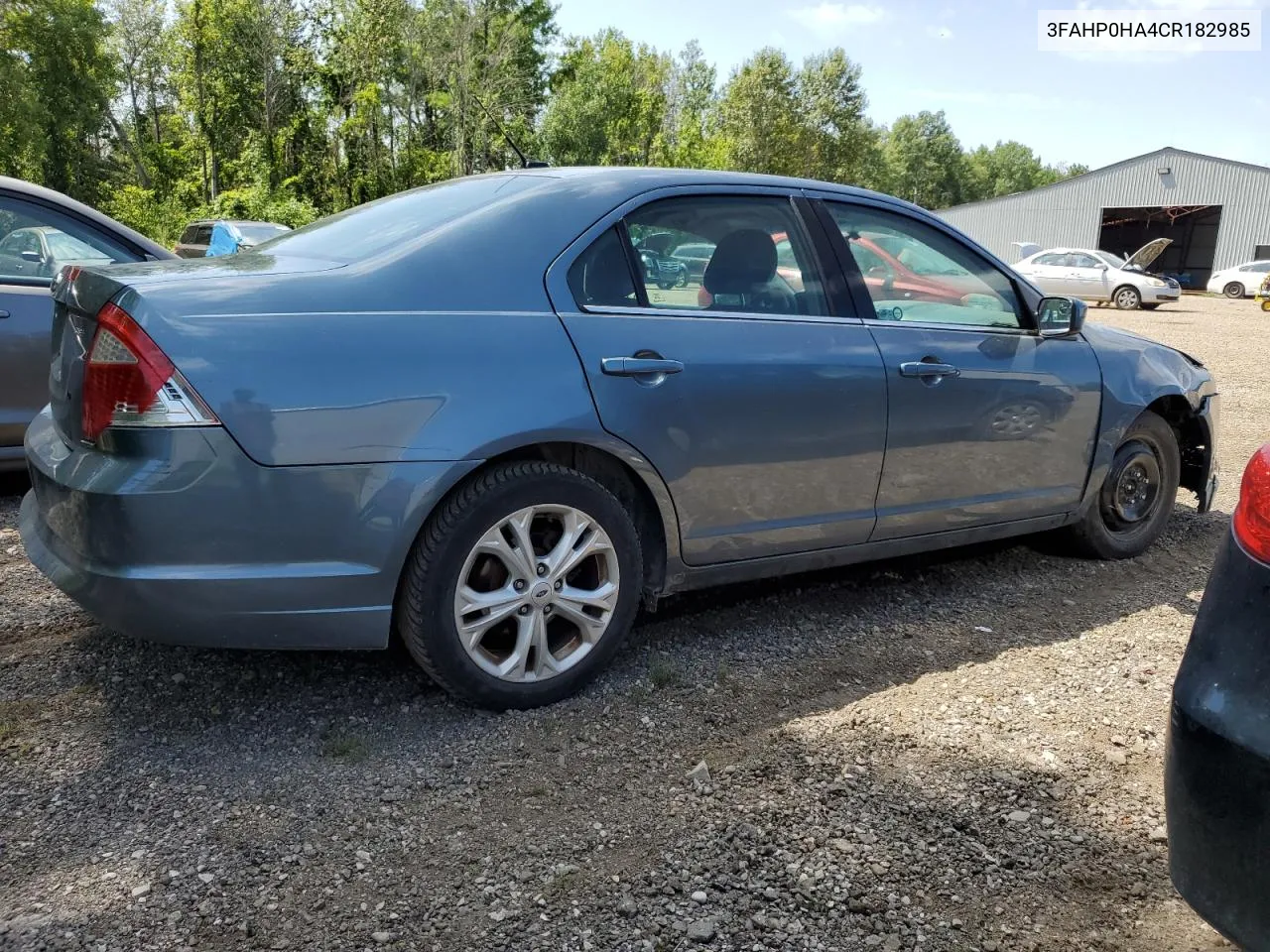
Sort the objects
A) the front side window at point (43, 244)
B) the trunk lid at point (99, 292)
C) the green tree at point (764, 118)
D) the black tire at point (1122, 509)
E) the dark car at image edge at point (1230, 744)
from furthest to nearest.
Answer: the green tree at point (764, 118)
the front side window at point (43, 244)
the black tire at point (1122, 509)
the trunk lid at point (99, 292)
the dark car at image edge at point (1230, 744)

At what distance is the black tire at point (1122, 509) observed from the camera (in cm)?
458

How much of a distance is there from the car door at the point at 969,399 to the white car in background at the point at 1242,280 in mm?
34403

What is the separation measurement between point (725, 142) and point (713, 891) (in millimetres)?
56267

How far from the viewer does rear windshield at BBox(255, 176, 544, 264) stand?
308 cm

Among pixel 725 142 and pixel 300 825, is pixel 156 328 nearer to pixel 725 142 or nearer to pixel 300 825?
pixel 300 825

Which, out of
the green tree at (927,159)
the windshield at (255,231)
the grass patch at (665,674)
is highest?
the green tree at (927,159)

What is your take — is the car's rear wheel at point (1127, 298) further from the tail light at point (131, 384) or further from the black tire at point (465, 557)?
the tail light at point (131, 384)

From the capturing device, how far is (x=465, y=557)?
111 inches

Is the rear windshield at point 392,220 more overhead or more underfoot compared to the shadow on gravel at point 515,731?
more overhead

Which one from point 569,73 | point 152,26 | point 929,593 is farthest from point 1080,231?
point 929,593

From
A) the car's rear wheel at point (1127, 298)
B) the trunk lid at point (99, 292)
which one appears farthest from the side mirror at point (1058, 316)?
the car's rear wheel at point (1127, 298)

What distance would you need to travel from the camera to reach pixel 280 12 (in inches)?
1481

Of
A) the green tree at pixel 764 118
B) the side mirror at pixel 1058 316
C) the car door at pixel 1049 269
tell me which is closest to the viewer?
the side mirror at pixel 1058 316

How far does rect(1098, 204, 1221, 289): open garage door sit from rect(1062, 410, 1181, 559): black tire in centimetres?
4623
